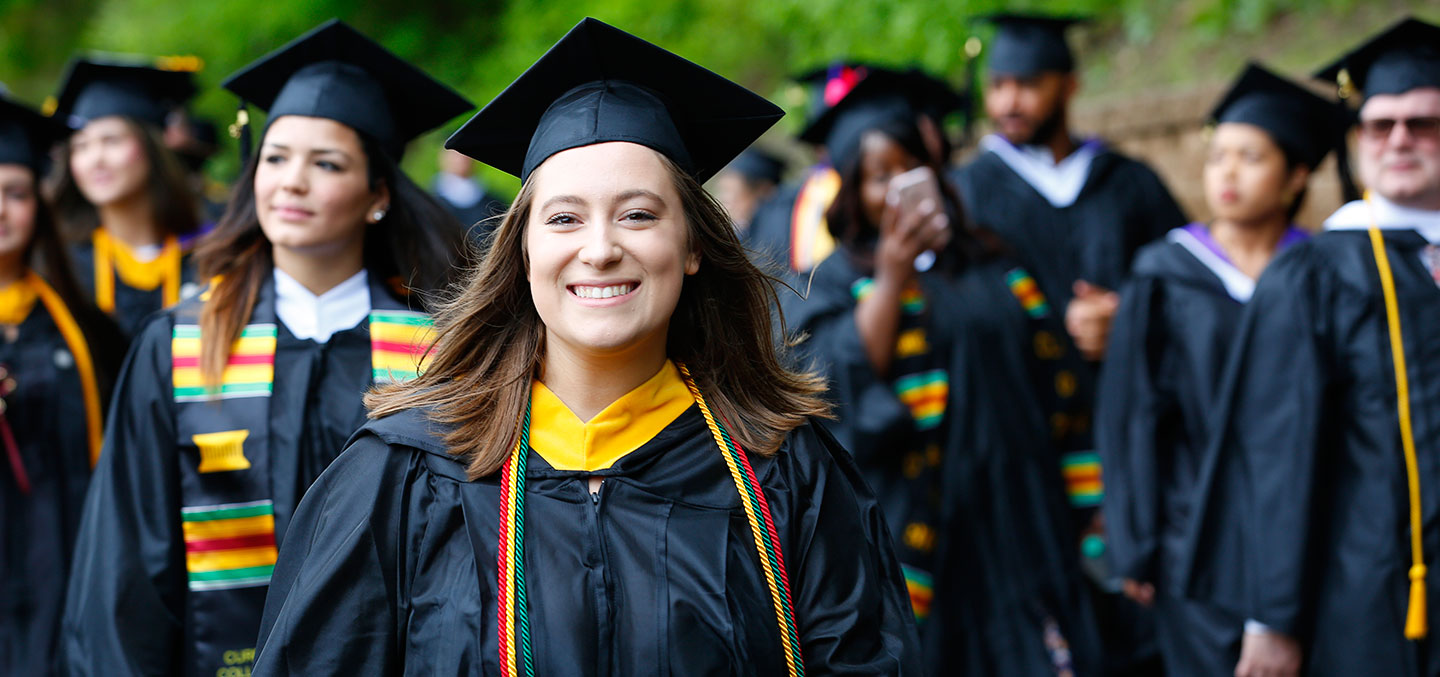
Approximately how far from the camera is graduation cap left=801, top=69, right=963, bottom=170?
4918mm

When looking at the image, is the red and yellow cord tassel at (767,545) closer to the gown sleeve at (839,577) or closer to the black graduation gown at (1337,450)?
the gown sleeve at (839,577)

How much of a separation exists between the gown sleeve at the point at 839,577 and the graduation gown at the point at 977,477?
6.51 feet

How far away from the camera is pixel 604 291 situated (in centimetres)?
224

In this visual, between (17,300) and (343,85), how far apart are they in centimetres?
154

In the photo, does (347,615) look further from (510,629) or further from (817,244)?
(817,244)

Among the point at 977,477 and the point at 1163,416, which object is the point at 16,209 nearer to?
the point at 977,477

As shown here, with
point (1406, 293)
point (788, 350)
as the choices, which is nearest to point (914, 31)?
point (1406, 293)

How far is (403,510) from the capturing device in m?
2.25

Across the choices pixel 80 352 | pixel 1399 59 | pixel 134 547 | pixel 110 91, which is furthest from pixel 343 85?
pixel 1399 59

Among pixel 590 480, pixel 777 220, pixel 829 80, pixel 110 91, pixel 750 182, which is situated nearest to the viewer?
pixel 590 480

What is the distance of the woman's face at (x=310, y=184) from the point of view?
3207 millimetres

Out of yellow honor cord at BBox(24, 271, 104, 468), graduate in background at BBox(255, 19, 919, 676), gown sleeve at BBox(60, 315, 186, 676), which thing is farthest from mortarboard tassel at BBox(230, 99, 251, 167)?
graduate in background at BBox(255, 19, 919, 676)

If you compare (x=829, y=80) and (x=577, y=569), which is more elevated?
(x=829, y=80)

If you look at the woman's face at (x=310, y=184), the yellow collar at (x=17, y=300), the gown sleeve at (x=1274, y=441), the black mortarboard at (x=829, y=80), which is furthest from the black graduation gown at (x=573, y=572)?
the black mortarboard at (x=829, y=80)
